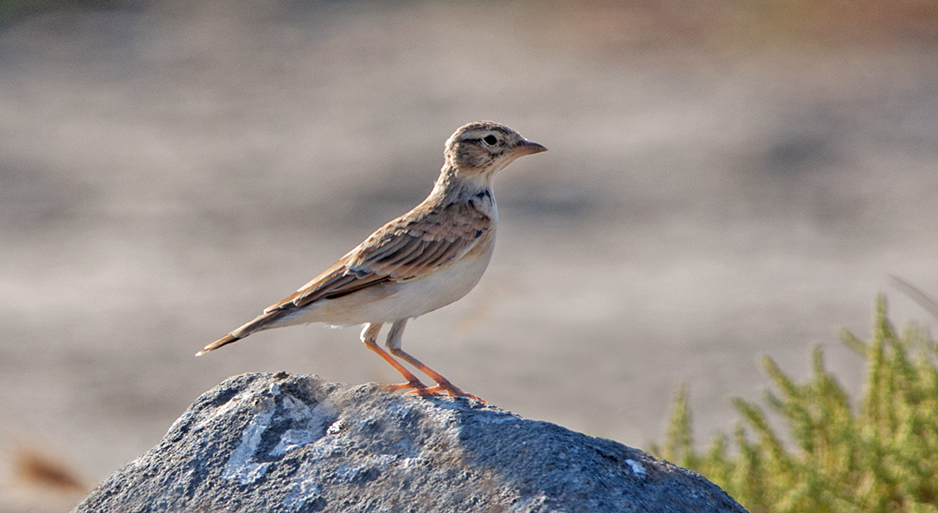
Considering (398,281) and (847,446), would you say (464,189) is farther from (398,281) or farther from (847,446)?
(847,446)

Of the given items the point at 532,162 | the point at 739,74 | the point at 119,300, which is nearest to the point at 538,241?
the point at 532,162

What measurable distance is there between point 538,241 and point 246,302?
4.11 metres

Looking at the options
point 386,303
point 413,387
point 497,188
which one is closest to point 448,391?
point 413,387

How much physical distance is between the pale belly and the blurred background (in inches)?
88.1

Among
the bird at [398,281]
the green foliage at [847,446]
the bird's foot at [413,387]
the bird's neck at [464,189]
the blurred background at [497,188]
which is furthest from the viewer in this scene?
the blurred background at [497,188]

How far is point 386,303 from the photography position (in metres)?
4.99

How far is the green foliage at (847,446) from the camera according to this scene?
21.5 ft

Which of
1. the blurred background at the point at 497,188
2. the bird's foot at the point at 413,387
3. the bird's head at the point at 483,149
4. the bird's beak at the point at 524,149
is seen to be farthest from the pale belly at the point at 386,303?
the blurred background at the point at 497,188

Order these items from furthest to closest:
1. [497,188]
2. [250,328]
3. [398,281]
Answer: [497,188]
[398,281]
[250,328]

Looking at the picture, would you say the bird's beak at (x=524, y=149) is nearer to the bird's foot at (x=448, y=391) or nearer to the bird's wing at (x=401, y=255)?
the bird's wing at (x=401, y=255)

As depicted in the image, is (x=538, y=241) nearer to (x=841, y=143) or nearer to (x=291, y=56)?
(x=841, y=143)

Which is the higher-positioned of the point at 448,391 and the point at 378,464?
the point at 448,391

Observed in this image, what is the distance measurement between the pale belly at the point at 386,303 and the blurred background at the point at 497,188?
7.34 feet

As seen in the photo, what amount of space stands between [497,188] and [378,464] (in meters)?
12.6
